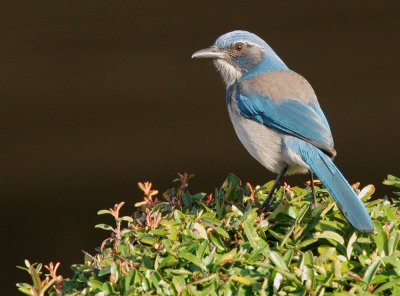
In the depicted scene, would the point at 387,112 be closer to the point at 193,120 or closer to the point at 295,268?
the point at 193,120

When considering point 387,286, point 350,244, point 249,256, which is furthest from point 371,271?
point 249,256

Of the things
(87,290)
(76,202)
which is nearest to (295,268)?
(87,290)

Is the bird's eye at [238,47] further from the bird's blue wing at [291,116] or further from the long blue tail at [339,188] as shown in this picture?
the long blue tail at [339,188]

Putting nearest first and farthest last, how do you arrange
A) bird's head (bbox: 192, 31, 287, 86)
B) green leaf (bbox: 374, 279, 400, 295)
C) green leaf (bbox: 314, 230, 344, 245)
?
1. green leaf (bbox: 374, 279, 400, 295)
2. green leaf (bbox: 314, 230, 344, 245)
3. bird's head (bbox: 192, 31, 287, 86)

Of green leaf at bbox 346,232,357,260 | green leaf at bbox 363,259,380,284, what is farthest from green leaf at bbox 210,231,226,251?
green leaf at bbox 363,259,380,284

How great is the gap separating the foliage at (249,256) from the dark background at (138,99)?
431cm

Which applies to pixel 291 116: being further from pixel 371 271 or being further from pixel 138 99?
pixel 138 99

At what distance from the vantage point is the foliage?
3.14m

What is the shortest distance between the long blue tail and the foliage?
4 centimetres

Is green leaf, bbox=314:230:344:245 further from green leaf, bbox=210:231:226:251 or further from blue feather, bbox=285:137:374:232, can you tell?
green leaf, bbox=210:231:226:251

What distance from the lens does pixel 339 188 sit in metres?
3.91

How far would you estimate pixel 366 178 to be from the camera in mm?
8250

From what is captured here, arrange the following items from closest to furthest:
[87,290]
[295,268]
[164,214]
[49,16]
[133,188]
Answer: [295,268]
[87,290]
[164,214]
[49,16]
[133,188]

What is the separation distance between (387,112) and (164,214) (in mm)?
4391
